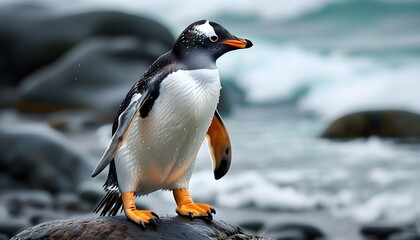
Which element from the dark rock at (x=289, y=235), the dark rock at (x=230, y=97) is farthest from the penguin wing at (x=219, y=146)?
the dark rock at (x=230, y=97)

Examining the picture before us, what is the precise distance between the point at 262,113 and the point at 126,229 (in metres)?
11.2

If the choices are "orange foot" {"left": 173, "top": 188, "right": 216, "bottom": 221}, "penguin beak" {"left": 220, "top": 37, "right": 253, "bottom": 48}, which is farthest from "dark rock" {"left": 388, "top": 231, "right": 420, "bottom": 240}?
"penguin beak" {"left": 220, "top": 37, "right": 253, "bottom": 48}

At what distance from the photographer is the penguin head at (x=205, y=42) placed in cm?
339

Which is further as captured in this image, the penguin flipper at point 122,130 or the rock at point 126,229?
the rock at point 126,229

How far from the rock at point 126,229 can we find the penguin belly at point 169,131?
0.53 ft

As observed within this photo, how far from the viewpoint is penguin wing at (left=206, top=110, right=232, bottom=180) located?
3771 millimetres

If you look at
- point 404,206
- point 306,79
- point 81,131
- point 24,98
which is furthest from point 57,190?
point 306,79

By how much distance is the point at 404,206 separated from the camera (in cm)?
754

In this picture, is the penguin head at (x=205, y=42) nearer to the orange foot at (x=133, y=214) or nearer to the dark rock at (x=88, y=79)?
the orange foot at (x=133, y=214)

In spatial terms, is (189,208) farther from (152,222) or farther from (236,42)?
(236,42)

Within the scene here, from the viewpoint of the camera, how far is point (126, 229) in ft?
11.2

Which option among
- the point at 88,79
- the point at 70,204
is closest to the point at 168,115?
the point at 70,204

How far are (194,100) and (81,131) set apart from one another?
8.50m

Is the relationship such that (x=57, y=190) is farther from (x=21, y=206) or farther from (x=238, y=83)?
(x=238, y=83)
